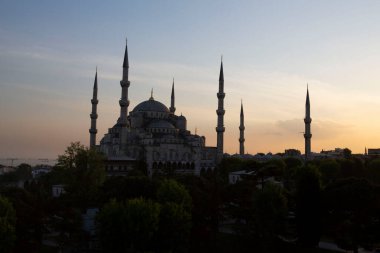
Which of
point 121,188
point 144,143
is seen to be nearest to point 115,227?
point 121,188

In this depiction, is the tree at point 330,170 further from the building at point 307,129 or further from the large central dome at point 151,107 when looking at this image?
the large central dome at point 151,107

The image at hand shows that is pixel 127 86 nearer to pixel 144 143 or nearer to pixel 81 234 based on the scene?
pixel 144 143

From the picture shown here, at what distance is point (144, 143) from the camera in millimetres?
71562

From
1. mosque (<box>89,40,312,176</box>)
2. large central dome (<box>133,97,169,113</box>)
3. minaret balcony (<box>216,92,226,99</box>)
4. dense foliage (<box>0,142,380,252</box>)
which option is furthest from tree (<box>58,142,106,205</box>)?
large central dome (<box>133,97,169,113</box>)

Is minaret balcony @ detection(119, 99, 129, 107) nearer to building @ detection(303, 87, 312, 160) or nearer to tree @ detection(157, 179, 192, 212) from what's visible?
building @ detection(303, 87, 312, 160)

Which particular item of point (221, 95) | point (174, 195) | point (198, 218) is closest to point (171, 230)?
point (198, 218)

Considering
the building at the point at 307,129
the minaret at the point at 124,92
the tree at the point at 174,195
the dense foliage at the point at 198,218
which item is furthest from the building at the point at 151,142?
the tree at the point at 174,195

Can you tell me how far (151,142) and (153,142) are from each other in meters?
0.91

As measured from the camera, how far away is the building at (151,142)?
65375mm

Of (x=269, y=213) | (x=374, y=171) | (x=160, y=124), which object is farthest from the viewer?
(x=160, y=124)

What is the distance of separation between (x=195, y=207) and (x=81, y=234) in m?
7.73

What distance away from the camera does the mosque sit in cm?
6544

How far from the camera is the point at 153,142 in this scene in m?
71.9

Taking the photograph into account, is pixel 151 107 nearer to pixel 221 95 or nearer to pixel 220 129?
pixel 221 95
